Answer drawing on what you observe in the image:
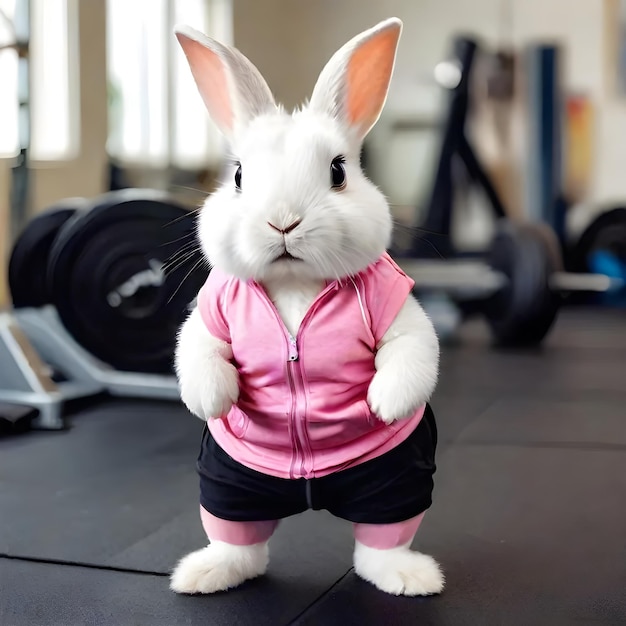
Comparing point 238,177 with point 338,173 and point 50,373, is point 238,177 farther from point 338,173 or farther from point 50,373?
point 50,373

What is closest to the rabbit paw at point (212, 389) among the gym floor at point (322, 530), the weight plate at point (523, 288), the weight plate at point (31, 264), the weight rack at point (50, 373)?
the gym floor at point (322, 530)

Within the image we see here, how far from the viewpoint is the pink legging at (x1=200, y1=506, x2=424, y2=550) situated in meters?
0.99

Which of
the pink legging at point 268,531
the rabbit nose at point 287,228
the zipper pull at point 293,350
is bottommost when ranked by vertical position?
the pink legging at point 268,531

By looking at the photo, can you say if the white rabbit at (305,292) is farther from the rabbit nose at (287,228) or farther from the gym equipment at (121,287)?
the gym equipment at (121,287)

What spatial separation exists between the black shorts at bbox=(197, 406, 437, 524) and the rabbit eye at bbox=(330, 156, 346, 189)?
0.31 m

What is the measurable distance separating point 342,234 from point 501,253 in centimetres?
249

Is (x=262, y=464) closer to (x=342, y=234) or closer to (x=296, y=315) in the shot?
(x=296, y=315)

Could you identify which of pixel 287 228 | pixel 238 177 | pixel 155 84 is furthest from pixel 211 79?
pixel 155 84

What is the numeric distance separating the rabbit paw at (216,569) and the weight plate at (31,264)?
1.53 metres

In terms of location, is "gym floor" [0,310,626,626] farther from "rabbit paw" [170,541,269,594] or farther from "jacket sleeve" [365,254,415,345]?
"jacket sleeve" [365,254,415,345]

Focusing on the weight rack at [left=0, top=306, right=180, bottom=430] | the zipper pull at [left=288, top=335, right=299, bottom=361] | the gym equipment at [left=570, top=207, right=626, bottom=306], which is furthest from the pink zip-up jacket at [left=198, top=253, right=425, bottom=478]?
the gym equipment at [left=570, top=207, right=626, bottom=306]

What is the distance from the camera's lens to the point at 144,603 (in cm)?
100

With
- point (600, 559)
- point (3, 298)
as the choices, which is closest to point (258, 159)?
point (600, 559)

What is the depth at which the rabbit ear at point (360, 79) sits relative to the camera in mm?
923
